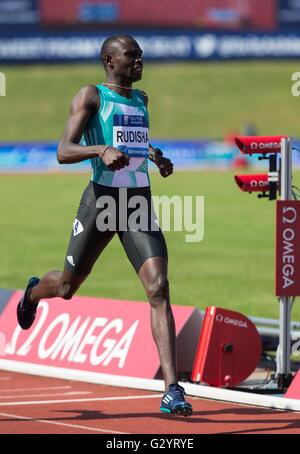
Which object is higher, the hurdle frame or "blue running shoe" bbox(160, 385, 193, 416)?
the hurdle frame

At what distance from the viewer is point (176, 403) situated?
6.01 meters

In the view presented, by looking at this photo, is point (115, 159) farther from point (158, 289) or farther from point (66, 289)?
point (66, 289)

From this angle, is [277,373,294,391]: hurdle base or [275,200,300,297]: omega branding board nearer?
[275,200,300,297]: omega branding board

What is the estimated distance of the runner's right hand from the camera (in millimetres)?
6023

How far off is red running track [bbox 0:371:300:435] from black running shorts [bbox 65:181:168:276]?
1.01m

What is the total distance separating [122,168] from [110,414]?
1.65 meters

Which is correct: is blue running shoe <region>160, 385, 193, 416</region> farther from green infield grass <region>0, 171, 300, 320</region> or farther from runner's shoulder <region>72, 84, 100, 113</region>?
green infield grass <region>0, 171, 300, 320</region>

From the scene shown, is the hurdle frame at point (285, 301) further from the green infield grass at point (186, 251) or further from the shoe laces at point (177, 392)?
the green infield grass at point (186, 251)

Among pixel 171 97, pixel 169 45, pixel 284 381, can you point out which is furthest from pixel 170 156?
pixel 284 381

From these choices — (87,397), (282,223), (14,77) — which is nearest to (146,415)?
(87,397)

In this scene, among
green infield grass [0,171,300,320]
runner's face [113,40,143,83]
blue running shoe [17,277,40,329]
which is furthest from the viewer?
green infield grass [0,171,300,320]

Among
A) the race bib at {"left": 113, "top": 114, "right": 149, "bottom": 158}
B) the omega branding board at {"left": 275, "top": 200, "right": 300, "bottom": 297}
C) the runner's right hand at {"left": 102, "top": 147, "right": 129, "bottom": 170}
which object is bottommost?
the omega branding board at {"left": 275, "top": 200, "right": 300, "bottom": 297}

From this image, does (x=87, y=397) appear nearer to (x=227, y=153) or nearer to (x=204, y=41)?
(x=227, y=153)

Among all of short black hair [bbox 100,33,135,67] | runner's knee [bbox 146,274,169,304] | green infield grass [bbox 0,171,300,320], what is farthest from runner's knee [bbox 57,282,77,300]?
green infield grass [bbox 0,171,300,320]
